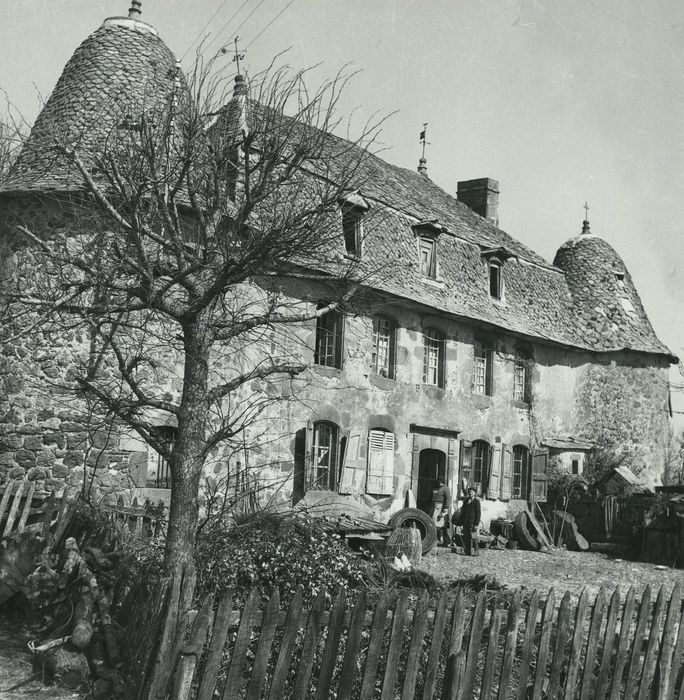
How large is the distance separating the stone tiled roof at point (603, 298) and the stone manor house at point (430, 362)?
5 cm

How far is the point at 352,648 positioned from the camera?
518cm

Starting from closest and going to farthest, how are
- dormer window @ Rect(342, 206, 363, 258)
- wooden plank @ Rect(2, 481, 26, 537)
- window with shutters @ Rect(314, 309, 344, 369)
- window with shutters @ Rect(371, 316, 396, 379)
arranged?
wooden plank @ Rect(2, 481, 26, 537) < window with shutters @ Rect(314, 309, 344, 369) < dormer window @ Rect(342, 206, 363, 258) < window with shutters @ Rect(371, 316, 396, 379)

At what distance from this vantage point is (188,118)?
7.26 meters

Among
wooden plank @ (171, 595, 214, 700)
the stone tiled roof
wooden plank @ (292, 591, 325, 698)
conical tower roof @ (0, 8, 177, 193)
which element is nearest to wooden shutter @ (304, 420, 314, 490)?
conical tower roof @ (0, 8, 177, 193)

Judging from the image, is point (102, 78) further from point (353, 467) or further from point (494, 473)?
point (494, 473)

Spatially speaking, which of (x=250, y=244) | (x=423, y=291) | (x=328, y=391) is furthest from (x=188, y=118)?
(x=423, y=291)

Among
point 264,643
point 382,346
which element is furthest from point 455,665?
point 382,346

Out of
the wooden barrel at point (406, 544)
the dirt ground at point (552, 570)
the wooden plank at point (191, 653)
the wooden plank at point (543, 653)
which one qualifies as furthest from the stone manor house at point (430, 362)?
the wooden plank at point (191, 653)

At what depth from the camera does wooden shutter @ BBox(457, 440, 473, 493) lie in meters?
20.9

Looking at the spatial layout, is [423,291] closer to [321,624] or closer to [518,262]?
[518,262]

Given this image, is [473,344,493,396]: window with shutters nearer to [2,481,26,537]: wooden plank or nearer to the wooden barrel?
the wooden barrel

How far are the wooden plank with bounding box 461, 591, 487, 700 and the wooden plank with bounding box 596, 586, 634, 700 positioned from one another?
92 centimetres

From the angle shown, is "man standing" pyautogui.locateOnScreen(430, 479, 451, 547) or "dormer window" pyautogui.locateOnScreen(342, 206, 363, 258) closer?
"dormer window" pyautogui.locateOnScreen(342, 206, 363, 258)

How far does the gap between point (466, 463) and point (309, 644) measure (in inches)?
638
